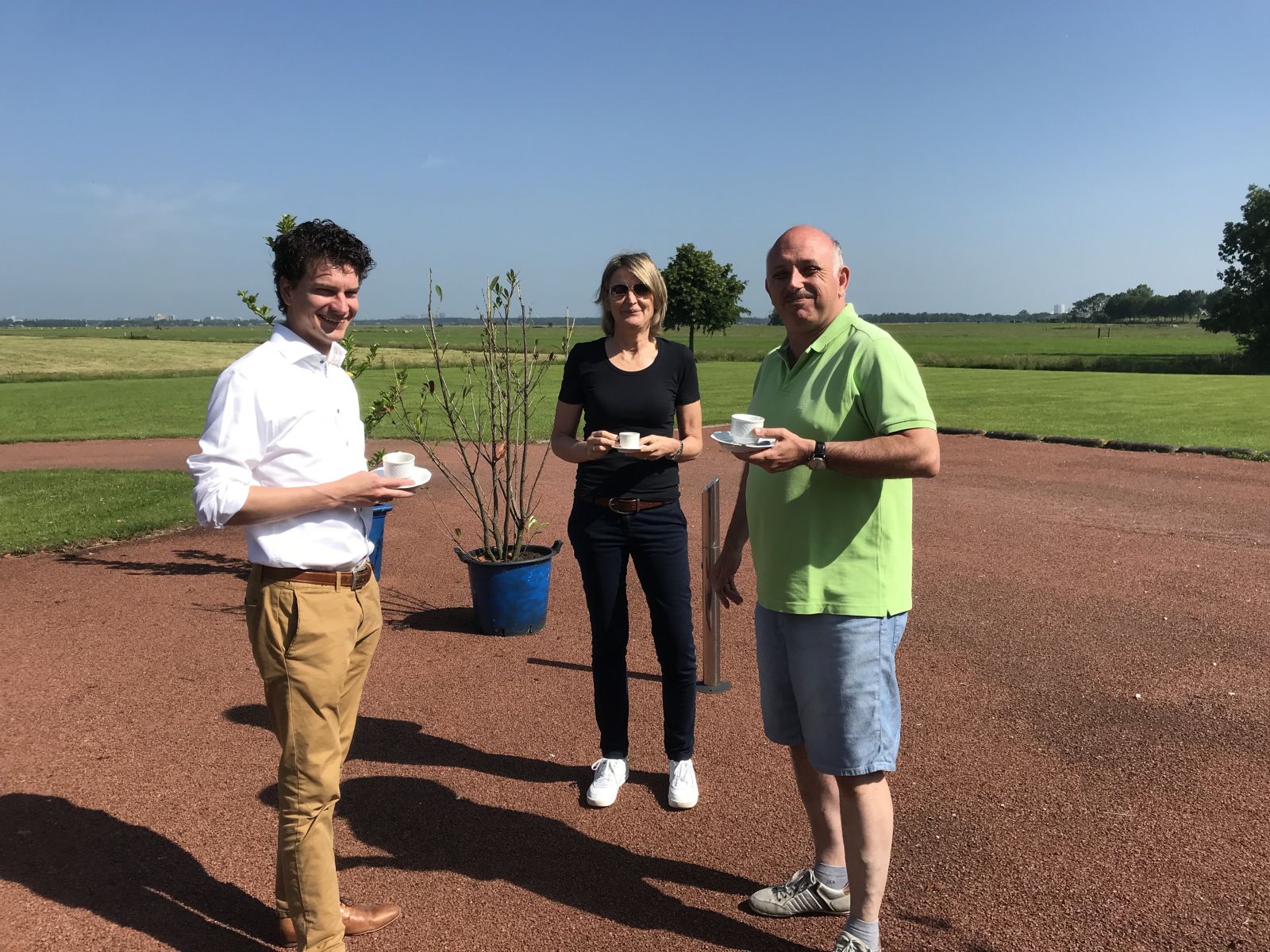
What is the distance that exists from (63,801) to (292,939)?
177 centimetres

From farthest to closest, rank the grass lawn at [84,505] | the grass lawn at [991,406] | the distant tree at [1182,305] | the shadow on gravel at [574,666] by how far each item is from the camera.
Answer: the distant tree at [1182,305] → the grass lawn at [991,406] → the grass lawn at [84,505] → the shadow on gravel at [574,666]

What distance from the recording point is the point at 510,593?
21.0 feet

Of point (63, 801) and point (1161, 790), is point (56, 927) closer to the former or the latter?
point (63, 801)

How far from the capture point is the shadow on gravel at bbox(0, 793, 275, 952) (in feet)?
10.6

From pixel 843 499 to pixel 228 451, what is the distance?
1.78 m

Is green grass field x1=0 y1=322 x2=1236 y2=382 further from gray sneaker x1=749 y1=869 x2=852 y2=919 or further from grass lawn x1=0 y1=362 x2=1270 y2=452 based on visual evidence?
gray sneaker x1=749 y1=869 x2=852 y2=919

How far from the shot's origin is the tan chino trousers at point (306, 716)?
2701 mm

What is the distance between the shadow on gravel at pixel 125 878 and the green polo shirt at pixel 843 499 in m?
2.26

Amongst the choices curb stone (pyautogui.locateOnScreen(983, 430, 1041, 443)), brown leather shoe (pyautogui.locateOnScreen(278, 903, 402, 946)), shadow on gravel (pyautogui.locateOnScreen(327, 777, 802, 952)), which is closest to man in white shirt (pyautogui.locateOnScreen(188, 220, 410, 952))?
brown leather shoe (pyautogui.locateOnScreen(278, 903, 402, 946))

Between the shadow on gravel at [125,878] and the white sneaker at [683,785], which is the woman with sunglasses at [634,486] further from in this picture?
the shadow on gravel at [125,878]


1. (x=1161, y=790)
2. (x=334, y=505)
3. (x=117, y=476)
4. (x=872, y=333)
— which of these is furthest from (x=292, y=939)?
(x=117, y=476)

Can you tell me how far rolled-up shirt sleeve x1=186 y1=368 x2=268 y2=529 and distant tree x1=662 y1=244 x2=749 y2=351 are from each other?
2244 inches

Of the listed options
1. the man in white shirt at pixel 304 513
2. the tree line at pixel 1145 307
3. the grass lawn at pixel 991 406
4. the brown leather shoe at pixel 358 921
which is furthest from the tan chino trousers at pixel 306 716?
the tree line at pixel 1145 307

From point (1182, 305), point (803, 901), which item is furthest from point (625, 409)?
point (1182, 305)
